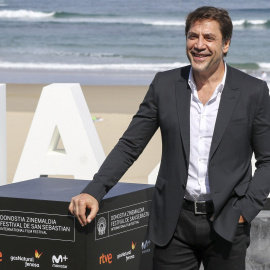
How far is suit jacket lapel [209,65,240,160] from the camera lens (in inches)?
128

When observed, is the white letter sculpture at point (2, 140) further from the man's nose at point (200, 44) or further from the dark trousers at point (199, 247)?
the man's nose at point (200, 44)

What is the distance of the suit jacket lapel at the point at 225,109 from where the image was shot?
3248mm

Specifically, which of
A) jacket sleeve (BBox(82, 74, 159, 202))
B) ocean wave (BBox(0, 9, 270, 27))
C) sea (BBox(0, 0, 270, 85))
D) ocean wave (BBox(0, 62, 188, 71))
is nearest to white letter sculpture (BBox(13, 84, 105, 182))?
jacket sleeve (BBox(82, 74, 159, 202))

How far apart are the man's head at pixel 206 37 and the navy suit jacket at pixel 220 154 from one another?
0.14 meters

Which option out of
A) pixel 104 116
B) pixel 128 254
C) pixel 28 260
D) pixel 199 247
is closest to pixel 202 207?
pixel 199 247

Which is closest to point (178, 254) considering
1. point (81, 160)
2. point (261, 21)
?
point (81, 160)

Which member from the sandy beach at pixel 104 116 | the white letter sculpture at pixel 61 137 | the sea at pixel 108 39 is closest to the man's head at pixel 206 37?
the white letter sculpture at pixel 61 137

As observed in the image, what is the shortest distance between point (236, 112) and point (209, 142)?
0.55 ft

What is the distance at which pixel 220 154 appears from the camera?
10.7ft

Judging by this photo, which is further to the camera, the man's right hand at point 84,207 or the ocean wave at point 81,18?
the ocean wave at point 81,18

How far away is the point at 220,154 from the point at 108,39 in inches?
1133

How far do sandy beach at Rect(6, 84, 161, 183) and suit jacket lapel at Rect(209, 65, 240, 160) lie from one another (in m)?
6.83

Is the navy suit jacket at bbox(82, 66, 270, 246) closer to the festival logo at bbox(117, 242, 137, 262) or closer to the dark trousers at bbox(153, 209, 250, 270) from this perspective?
the dark trousers at bbox(153, 209, 250, 270)

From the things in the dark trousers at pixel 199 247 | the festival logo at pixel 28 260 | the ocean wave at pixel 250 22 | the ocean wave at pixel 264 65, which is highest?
the ocean wave at pixel 250 22
